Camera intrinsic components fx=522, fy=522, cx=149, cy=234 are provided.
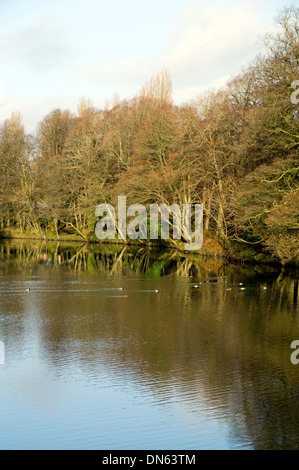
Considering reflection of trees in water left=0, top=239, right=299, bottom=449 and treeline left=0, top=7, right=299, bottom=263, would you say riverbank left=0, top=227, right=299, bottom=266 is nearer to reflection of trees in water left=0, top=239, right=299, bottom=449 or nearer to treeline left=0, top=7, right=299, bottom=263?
treeline left=0, top=7, right=299, bottom=263

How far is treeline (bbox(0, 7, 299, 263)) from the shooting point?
79.3 feet

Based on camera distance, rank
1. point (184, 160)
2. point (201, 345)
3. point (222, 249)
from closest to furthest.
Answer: point (201, 345)
point (222, 249)
point (184, 160)

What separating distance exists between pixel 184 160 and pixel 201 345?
23.2 m

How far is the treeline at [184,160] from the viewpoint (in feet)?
79.3

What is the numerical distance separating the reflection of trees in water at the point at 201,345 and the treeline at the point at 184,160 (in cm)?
503

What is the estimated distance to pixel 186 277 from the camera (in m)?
24.4

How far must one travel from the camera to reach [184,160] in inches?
1345

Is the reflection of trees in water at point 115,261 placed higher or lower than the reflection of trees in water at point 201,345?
higher

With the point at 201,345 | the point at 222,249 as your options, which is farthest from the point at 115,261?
the point at 201,345

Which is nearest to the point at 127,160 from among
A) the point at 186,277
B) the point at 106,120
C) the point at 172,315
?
the point at 106,120

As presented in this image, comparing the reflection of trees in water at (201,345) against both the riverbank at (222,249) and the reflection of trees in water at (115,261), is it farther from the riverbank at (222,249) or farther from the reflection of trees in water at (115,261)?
the riverbank at (222,249)

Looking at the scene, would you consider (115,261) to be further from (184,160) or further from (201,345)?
(201,345)

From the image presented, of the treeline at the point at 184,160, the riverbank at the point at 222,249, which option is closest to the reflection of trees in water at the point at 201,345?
the treeline at the point at 184,160

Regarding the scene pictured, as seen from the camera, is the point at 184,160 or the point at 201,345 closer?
the point at 201,345
